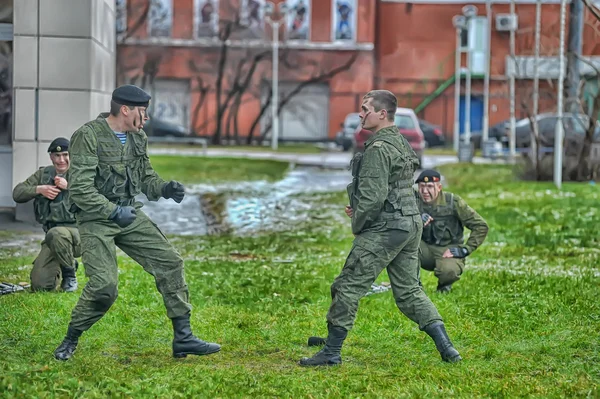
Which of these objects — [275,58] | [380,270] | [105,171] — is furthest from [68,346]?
[275,58]

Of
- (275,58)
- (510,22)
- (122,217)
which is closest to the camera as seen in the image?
(122,217)

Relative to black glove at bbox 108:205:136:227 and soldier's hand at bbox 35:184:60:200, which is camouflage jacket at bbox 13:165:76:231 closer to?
soldier's hand at bbox 35:184:60:200

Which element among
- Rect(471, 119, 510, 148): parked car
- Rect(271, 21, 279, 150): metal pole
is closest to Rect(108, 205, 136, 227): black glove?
Rect(271, 21, 279, 150): metal pole

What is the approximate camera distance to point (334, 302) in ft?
25.2

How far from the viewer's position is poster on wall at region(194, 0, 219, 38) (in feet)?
167

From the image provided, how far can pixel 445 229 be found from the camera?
1052 cm

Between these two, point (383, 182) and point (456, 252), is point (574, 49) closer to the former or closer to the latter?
point (456, 252)

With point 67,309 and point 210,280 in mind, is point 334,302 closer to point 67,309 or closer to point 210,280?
point 67,309

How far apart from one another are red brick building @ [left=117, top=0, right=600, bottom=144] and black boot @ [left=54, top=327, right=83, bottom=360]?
130ft

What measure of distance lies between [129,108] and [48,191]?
2603 mm

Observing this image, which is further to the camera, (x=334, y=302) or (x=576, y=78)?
(x=576, y=78)

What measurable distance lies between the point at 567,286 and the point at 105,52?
8.44 m

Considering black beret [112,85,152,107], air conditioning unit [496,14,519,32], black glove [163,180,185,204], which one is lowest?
black glove [163,180,185,204]

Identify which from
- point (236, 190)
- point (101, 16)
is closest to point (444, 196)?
point (101, 16)
